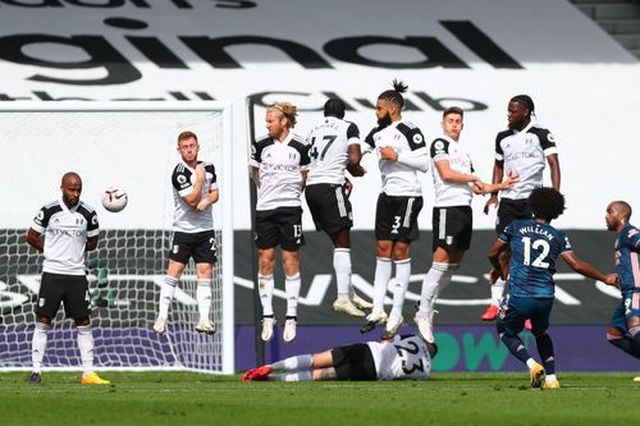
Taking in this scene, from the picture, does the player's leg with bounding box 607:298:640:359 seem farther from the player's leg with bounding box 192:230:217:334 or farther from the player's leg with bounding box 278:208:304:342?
the player's leg with bounding box 192:230:217:334

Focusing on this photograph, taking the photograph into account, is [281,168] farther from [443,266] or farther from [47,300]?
[47,300]

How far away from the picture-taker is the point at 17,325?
54.0ft

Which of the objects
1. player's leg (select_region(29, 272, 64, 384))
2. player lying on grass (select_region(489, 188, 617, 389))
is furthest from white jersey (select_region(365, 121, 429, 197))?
player's leg (select_region(29, 272, 64, 384))

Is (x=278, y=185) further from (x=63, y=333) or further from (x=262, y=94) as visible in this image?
(x=262, y=94)

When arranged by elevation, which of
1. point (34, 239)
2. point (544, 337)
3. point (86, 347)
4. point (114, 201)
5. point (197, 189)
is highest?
point (197, 189)

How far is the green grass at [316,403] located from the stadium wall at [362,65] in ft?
20.8

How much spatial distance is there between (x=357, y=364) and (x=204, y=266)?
2.60 meters

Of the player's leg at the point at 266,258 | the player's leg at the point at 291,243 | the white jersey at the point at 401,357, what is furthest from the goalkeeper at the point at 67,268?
the white jersey at the point at 401,357

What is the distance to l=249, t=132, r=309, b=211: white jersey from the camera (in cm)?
1527

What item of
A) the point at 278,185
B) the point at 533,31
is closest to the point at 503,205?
the point at 278,185

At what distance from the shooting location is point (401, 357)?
13859 mm

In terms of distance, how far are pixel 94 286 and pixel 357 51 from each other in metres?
6.92

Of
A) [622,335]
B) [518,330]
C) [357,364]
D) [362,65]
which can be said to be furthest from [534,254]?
[362,65]

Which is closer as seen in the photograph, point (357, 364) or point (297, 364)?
point (297, 364)
